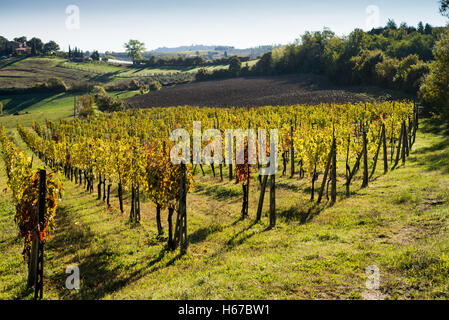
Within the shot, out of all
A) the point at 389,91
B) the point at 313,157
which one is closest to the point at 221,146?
the point at 313,157

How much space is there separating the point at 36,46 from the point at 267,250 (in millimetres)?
207868

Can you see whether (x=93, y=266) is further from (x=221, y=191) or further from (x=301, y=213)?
(x=221, y=191)

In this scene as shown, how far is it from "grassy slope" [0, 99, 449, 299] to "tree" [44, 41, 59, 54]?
19821 centimetres

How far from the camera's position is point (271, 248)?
1296 centimetres

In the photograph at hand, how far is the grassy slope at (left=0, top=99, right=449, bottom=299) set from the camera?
9.23 metres

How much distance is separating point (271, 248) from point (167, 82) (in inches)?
4942

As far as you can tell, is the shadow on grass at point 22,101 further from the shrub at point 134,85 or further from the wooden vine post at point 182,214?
the wooden vine post at point 182,214

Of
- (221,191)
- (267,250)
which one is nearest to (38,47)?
(221,191)

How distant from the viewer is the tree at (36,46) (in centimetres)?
16585

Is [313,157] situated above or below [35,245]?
above

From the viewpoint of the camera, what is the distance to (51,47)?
18375 centimetres

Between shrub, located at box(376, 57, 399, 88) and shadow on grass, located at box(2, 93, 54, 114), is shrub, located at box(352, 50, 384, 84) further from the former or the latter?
shadow on grass, located at box(2, 93, 54, 114)

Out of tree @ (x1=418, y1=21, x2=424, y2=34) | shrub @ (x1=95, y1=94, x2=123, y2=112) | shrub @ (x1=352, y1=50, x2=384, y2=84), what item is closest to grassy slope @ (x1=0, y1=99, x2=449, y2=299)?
shrub @ (x1=95, y1=94, x2=123, y2=112)
